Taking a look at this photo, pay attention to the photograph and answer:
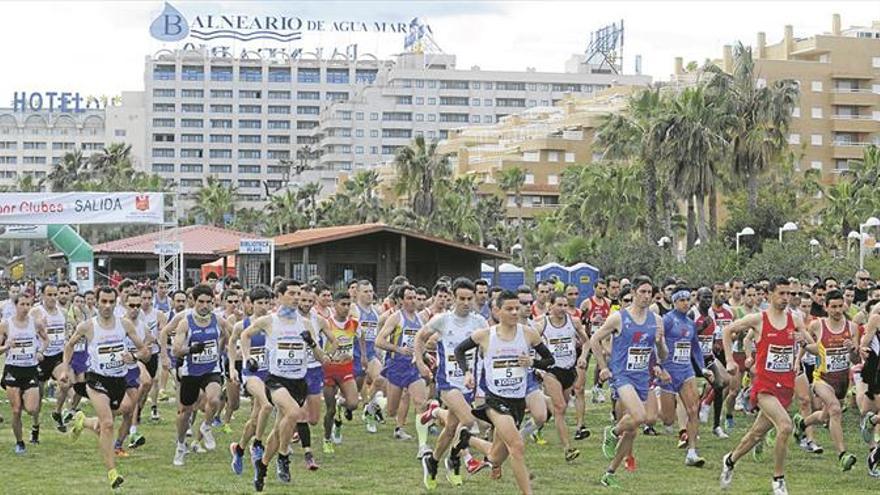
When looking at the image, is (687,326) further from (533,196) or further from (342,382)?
(533,196)

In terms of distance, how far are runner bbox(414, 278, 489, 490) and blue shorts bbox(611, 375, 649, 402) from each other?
4.84 ft

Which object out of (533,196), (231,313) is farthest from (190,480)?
(533,196)

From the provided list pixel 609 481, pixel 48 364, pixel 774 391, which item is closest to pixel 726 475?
pixel 774 391

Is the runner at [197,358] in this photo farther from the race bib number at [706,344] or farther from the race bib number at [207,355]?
the race bib number at [706,344]

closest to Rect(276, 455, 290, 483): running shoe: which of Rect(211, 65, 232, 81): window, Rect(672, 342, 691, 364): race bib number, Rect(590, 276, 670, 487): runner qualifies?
Rect(590, 276, 670, 487): runner

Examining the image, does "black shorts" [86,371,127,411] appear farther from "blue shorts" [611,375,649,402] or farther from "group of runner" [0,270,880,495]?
"blue shorts" [611,375,649,402]

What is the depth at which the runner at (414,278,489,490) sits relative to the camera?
13.2 meters

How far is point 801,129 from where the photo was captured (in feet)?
339

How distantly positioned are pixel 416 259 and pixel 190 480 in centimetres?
3863

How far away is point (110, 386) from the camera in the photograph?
1403 cm

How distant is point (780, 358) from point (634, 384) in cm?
158

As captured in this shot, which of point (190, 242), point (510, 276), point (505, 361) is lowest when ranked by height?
point (505, 361)

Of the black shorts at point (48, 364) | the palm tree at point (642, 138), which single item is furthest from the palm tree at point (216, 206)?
the black shorts at point (48, 364)

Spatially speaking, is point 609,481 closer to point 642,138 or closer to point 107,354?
point 107,354
